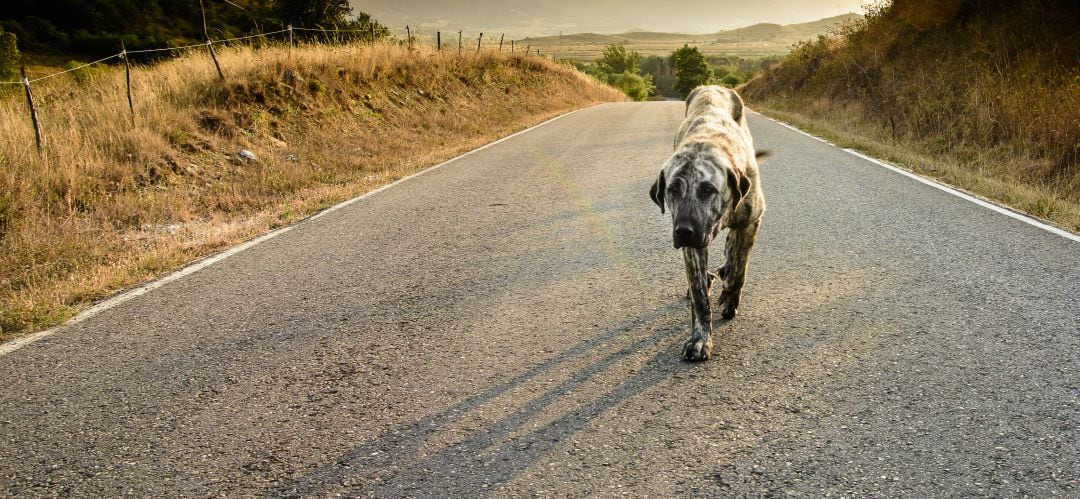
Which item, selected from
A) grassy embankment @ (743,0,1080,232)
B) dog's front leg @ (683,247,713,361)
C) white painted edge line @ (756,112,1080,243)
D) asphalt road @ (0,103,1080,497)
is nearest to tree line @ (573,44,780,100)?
grassy embankment @ (743,0,1080,232)

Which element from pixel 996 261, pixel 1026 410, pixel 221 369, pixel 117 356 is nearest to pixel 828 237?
pixel 996 261

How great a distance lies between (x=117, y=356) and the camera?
3.91 m

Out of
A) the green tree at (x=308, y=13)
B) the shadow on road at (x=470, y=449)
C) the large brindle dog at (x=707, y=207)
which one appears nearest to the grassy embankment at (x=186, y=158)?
the shadow on road at (x=470, y=449)

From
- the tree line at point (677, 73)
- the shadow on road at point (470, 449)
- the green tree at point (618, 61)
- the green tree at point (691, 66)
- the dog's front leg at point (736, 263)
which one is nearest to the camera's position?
the shadow on road at point (470, 449)

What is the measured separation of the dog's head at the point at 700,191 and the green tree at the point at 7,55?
2970cm

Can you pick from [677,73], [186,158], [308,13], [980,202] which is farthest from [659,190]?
[677,73]

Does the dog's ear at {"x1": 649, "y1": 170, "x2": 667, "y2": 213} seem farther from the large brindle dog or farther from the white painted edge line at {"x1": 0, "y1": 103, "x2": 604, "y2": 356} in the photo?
the white painted edge line at {"x1": 0, "y1": 103, "x2": 604, "y2": 356}

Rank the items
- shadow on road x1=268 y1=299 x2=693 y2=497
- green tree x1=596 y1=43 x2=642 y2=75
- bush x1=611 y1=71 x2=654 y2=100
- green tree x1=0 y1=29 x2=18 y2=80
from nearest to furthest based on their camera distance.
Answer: shadow on road x1=268 y1=299 x2=693 y2=497, green tree x1=0 y1=29 x2=18 y2=80, bush x1=611 y1=71 x2=654 y2=100, green tree x1=596 y1=43 x2=642 y2=75

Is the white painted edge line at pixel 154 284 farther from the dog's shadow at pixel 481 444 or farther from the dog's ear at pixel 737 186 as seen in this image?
the dog's ear at pixel 737 186

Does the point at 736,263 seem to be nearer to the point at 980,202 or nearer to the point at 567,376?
the point at 567,376

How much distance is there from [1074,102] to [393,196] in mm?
10301

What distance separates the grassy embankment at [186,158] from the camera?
5.91 metres

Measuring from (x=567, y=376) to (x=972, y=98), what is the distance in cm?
1279

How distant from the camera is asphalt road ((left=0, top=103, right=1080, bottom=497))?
266 centimetres
